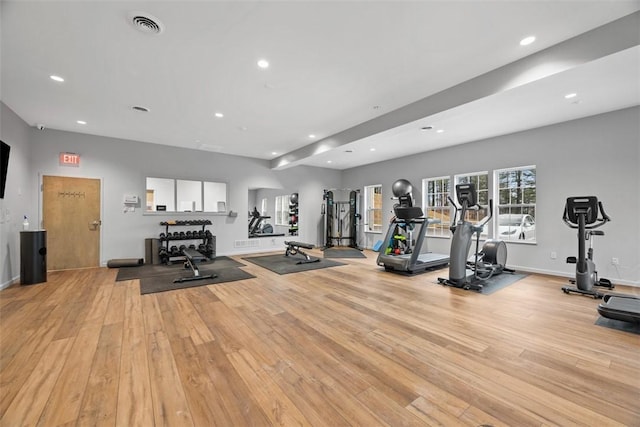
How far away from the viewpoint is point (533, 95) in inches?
145

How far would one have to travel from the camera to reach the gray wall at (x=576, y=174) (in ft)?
14.4

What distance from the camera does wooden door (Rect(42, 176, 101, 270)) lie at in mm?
5562

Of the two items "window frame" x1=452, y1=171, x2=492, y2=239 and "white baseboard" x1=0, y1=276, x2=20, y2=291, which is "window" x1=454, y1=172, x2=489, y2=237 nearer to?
"window frame" x1=452, y1=171, x2=492, y2=239

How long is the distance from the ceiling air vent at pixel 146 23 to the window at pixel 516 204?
660 centimetres

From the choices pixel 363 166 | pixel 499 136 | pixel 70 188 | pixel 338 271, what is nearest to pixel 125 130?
pixel 70 188

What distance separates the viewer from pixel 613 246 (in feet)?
14.9

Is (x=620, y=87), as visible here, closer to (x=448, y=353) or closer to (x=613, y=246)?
(x=613, y=246)

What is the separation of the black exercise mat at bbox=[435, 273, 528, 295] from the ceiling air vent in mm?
5301

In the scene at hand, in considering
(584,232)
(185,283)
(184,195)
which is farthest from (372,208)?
(185,283)

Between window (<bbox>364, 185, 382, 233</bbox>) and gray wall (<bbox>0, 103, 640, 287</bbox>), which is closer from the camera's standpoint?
gray wall (<bbox>0, 103, 640, 287</bbox>)

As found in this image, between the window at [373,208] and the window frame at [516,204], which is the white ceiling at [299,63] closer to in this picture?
the window frame at [516,204]

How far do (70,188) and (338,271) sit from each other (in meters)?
6.08

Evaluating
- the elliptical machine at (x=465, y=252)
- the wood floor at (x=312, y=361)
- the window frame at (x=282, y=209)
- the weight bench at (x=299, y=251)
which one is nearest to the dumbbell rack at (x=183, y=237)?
the weight bench at (x=299, y=251)

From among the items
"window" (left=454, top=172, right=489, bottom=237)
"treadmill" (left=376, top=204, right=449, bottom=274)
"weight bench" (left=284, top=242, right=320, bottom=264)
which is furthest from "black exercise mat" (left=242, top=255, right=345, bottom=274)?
"window" (left=454, top=172, right=489, bottom=237)
